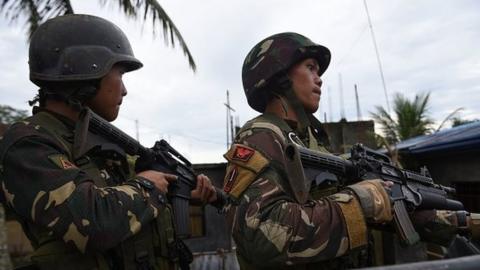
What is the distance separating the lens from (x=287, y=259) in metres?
1.52

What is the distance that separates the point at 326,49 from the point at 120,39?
1.10 metres

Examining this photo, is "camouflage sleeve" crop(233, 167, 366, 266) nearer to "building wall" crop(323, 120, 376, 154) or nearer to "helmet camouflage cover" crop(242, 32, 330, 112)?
"helmet camouflage cover" crop(242, 32, 330, 112)

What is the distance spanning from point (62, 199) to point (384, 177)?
1.47 m

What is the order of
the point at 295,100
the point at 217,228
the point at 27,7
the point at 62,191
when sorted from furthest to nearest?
the point at 217,228 → the point at 27,7 → the point at 295,100 → the point at 62,191

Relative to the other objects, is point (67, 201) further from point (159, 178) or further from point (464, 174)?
point (464, 174)

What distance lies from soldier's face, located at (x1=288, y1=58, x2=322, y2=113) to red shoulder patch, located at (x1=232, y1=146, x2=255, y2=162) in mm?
497

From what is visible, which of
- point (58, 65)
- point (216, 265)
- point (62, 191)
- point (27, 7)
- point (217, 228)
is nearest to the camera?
point (62, 191)

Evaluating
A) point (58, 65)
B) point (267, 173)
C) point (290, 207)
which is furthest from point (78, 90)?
point (290, 207)

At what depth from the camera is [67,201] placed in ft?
4.75

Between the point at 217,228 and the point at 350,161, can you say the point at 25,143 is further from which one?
the point at 217,228

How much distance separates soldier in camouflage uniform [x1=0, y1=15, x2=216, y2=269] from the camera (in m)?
1.46

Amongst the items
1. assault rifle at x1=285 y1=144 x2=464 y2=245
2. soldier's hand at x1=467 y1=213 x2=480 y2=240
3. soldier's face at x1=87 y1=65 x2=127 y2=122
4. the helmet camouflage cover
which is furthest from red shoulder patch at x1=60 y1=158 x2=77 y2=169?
soldier's hand at x1=467 y1=213 x2=480 y2=240

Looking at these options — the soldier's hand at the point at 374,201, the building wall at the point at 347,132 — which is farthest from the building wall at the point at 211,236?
the building wall at the point at 347,132

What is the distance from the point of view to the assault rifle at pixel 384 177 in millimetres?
1707
